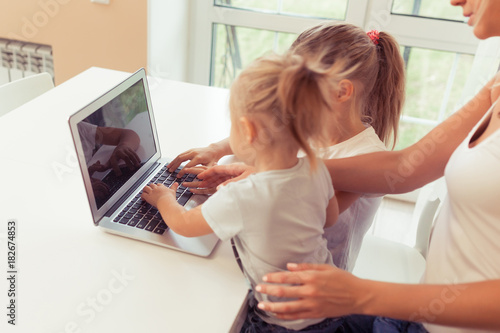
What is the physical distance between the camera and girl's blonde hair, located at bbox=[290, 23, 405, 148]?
3.49ft

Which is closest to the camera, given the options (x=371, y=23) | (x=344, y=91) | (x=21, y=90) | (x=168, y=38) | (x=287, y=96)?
(x=287, y=96)

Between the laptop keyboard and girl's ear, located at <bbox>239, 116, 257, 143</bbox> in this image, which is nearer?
girl's ear, located at <bbox>239, 116, 257, 143</bbox>

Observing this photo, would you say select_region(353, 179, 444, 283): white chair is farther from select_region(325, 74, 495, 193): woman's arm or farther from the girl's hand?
the girl's hand

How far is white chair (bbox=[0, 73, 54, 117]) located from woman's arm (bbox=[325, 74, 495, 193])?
1.16m

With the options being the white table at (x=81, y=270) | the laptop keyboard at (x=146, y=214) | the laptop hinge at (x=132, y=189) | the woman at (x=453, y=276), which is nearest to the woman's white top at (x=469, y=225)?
the woman at (x=453, y=276)

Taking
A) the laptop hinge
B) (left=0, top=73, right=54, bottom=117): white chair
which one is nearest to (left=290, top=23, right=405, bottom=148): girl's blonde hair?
the laptop hinge

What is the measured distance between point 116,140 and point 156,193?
15 cm

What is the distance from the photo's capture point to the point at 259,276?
0.89 metres

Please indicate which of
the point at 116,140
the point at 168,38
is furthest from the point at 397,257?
the point at 168,38

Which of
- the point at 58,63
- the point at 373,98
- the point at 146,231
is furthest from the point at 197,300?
the point at 58,63

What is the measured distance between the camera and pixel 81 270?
2.97 feet

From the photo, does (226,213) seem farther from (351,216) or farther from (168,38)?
(168,38)

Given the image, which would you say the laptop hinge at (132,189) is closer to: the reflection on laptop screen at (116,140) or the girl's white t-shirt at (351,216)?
the reflection on laptop screen at (116,140)

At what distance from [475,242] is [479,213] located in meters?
0.05
